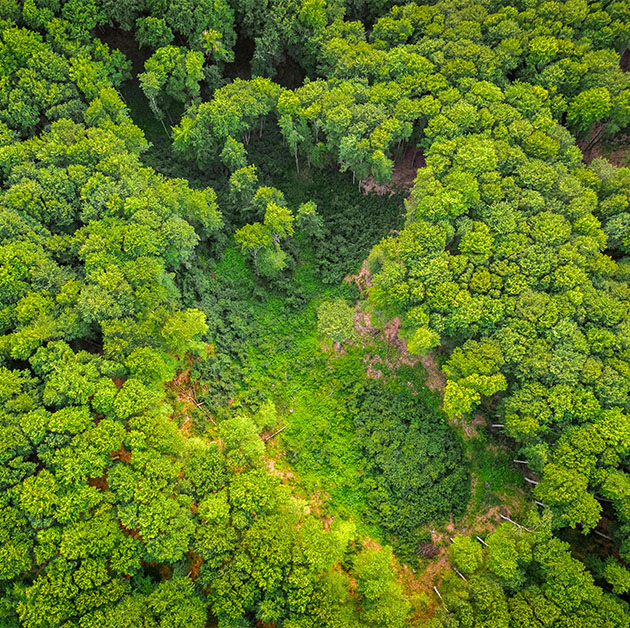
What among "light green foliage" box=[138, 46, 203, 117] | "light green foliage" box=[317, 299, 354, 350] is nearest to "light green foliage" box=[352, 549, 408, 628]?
"light green foliage" box=[317, 299, 354, 350]

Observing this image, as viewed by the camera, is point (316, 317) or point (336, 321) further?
point (316, 317)

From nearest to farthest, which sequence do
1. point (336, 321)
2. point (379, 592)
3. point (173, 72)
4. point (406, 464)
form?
point (379, 592), point (406, 464), point (336, 321), point (173, 72)

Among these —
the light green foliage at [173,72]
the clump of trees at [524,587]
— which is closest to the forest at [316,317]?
the clump of trees at [524,587]

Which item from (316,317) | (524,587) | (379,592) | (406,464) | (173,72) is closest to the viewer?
(379,592)

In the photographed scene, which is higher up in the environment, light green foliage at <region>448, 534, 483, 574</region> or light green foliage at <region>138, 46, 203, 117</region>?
light green foliage at <region>138, 46, 203, 117</region>

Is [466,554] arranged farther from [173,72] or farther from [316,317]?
[173,72]

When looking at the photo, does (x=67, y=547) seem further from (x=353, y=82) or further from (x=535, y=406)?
(x=353, y=82)

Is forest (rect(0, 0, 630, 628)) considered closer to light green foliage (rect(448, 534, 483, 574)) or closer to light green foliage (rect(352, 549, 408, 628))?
light green foliage (rect(352, 549, 408, 628))

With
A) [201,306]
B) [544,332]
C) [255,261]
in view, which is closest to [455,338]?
[544,332]

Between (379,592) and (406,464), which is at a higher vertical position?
(406,464)

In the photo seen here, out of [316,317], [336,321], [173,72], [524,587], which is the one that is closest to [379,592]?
[524,587]
